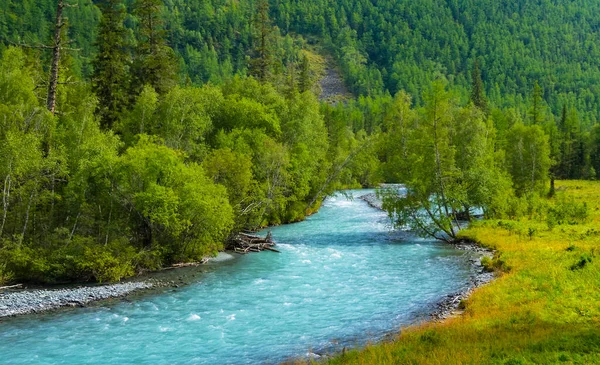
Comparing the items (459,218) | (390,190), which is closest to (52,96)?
(390,190)

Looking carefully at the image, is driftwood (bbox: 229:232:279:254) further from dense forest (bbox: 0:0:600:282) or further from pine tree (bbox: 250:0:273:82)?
pine tree (bbox: 250:0:273:82)

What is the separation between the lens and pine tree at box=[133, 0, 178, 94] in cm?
5462

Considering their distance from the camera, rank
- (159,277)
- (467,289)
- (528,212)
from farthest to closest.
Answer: (528,212) → (159,277) → (467,289)

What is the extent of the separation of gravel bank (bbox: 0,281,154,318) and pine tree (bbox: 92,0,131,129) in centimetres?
2572

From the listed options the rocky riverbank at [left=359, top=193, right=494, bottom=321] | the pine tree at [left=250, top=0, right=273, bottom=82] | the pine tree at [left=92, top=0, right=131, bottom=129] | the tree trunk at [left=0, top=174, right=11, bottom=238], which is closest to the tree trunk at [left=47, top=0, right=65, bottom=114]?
the tree trunk at [left=0, top=174, right=11, bottom=238]

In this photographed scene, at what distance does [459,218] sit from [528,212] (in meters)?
7.58

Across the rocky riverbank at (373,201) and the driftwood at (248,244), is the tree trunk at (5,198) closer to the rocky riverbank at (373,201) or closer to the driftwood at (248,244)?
the driftwood at (248,244)

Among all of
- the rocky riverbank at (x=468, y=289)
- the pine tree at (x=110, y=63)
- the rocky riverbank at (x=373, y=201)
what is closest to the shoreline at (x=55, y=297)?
the rocky riverbank at (x=468, y=289)

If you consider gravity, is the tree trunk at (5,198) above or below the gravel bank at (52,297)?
above

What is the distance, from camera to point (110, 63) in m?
50.5

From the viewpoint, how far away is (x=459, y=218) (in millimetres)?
56906

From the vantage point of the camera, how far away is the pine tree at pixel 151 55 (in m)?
54.6

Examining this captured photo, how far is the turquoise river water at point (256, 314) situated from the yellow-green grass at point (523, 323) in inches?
113

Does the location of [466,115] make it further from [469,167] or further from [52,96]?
[52,96]
